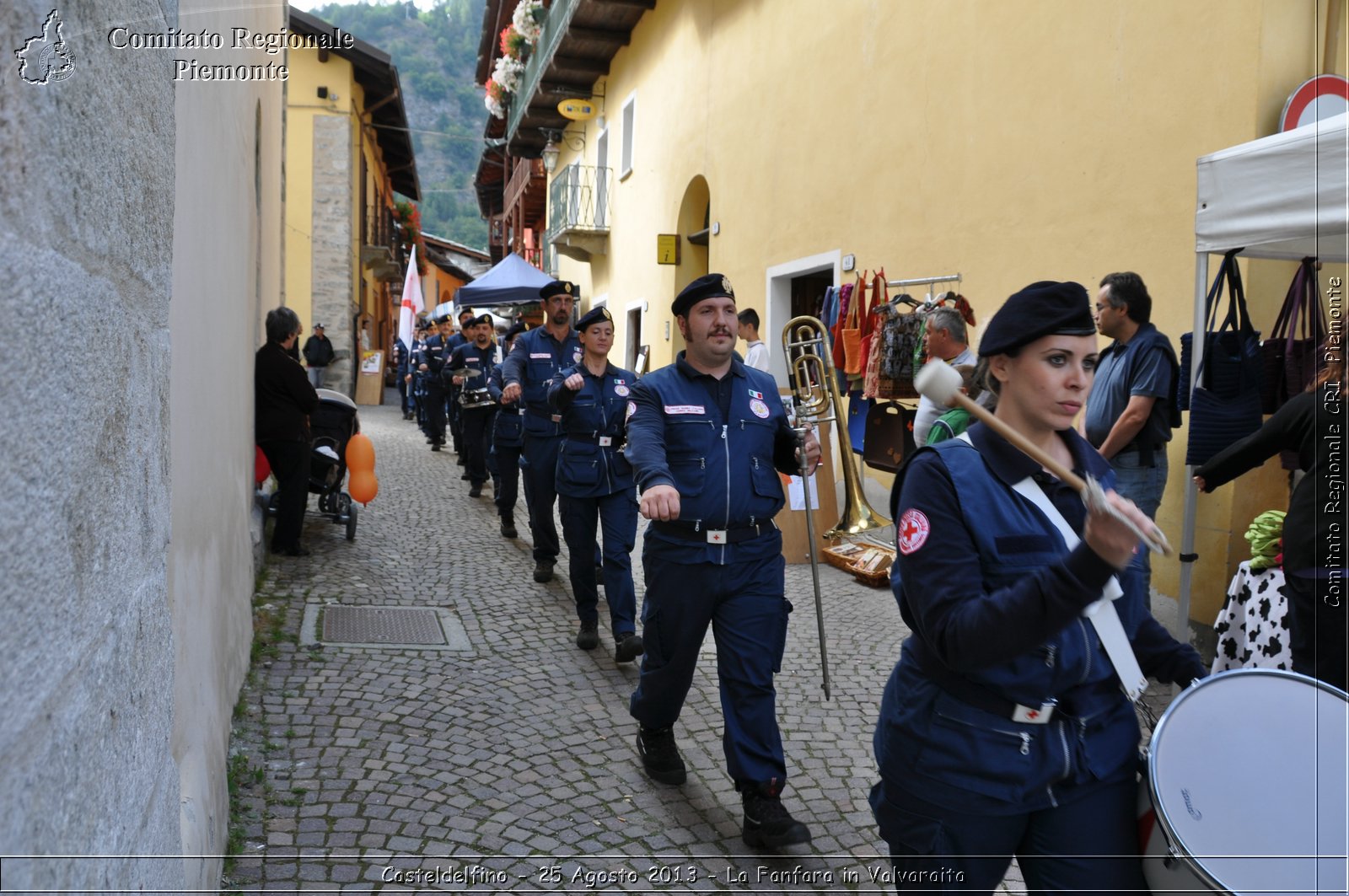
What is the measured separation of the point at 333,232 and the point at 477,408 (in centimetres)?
1656

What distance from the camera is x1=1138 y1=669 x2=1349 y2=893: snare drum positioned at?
1.87 meters

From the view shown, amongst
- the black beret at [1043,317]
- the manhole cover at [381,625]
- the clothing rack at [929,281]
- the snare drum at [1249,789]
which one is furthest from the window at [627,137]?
the snare drum at [1249,789]

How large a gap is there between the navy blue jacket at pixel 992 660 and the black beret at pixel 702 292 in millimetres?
2015

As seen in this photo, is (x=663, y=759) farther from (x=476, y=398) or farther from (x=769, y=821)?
(x=476, y=398)

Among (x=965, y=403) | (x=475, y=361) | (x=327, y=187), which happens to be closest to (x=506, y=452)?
(x=475, y=361)

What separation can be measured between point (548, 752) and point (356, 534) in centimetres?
537

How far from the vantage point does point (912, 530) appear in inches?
88.1

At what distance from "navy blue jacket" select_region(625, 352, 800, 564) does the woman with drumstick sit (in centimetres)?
165

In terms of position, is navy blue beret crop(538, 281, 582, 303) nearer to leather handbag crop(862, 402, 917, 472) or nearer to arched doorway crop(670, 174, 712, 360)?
leather handbag crop(862, 402, 917, 472)

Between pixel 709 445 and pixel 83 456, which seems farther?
pixel 709 445

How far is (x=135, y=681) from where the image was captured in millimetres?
1515

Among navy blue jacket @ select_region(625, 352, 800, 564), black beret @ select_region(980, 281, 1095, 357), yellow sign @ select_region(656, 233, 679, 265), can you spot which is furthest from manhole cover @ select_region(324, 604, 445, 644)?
yellow sign @ select_region(656, 233, 679, 265)

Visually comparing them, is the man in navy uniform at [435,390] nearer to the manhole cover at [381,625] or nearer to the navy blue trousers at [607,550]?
the manhole cover at [381,625]

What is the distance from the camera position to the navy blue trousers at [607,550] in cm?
591
